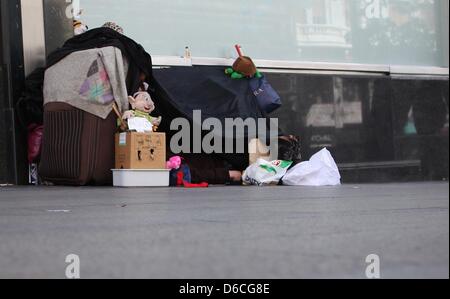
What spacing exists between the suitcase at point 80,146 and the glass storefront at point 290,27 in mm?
1252

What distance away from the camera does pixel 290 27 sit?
858 centimetres

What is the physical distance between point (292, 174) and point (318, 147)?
140 cm

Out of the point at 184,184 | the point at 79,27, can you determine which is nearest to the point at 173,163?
the point at 184,184

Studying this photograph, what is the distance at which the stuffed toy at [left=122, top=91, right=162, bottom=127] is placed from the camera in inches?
269

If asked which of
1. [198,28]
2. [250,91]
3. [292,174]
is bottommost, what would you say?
[292,174]

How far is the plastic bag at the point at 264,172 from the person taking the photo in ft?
23.5

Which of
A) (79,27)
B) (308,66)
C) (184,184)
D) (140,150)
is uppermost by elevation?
(79,27)

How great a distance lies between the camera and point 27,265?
1986 mm

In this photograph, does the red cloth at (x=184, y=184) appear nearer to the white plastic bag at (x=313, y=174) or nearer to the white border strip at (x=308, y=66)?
the white plastic bag at (x=313, y=174)

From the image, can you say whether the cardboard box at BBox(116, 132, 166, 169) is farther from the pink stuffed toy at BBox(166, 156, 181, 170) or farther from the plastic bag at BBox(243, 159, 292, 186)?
the plastic bag at BBox(243, 159, 292, 186)

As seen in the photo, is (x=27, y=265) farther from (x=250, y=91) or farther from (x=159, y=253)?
(x=250, y=91)

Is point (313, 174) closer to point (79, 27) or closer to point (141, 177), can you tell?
point (141, 177)

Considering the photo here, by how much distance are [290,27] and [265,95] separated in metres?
1.26
